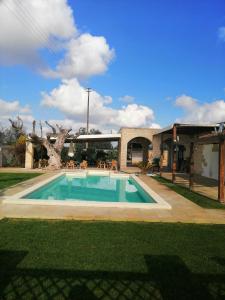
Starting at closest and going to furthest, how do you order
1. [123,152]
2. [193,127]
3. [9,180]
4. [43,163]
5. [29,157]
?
1. [9,180]
2. [193,127]
3. [43,163]
4. [29,157]
5. [123,152]

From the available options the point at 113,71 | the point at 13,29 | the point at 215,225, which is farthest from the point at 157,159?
the point at 215,225

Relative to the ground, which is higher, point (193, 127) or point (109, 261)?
point (193, 127)

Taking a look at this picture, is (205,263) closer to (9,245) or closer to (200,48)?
(9,245)

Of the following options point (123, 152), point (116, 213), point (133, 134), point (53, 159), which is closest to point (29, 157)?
point (53, 159)

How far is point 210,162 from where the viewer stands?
18250mm

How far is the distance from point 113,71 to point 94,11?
21.3ft

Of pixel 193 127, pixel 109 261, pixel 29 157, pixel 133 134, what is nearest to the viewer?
pixel 109 261

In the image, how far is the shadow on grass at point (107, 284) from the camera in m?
3.42

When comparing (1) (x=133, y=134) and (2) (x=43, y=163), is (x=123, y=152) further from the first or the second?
(2) (x=43, y=163)

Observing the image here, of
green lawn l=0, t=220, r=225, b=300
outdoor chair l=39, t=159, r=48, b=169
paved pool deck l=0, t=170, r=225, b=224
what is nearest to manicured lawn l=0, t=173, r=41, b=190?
paved pool deck l=0, t=170, r=225, b=224

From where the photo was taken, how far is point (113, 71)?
19734mm

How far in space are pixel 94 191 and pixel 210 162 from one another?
8.17 metres

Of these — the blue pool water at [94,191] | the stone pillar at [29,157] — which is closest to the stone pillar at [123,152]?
the blue pool water at [94,191]

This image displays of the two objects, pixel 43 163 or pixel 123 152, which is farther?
pixel 123 152
